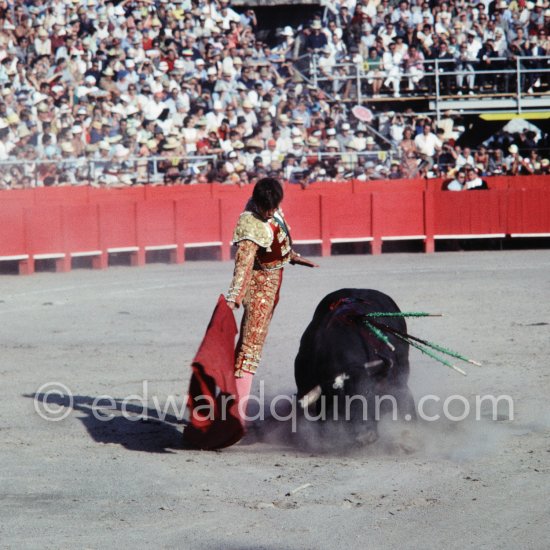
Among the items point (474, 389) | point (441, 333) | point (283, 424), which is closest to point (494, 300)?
point (441, 333)

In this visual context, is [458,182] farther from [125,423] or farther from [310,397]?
[310,397]

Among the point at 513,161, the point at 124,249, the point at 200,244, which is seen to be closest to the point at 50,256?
the point at 124,249

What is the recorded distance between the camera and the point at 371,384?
211 inches

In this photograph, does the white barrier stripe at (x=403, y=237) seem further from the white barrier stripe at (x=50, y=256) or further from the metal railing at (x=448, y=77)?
the white barrier stripe at (x=50, y=256)

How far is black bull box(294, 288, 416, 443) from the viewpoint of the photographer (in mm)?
5309

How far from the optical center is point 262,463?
5395mm

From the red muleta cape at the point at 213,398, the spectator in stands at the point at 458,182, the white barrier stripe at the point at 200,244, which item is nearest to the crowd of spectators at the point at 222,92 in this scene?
the spectator in stands at the point at 458,182

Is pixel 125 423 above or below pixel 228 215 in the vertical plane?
below

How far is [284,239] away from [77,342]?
371 cm

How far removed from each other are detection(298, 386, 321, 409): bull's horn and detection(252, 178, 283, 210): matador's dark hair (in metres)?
0.94

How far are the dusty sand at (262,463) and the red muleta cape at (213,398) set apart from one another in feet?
0.34

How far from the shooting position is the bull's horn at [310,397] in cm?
527

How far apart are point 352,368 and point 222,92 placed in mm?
12740

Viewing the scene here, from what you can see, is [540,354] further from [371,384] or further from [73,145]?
[73,145]
